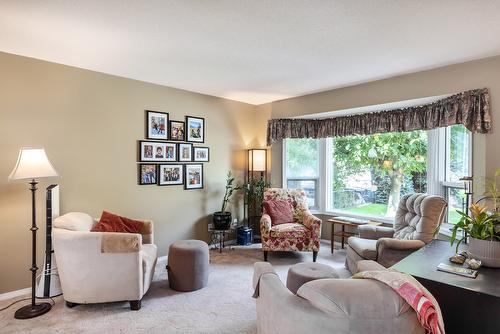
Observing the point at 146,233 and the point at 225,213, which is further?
the point at 225,213

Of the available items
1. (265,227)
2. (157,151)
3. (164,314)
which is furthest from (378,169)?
(164,314)

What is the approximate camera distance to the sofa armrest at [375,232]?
3.43 m

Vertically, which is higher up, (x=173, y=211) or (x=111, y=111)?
(x=111, y=111)

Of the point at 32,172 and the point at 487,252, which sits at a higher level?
the point at 32,172

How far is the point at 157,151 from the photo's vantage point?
393cm

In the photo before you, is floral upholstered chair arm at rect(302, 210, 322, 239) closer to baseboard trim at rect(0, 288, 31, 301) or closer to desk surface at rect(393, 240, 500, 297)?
desk surface at rect(393, 240, 500, 297)

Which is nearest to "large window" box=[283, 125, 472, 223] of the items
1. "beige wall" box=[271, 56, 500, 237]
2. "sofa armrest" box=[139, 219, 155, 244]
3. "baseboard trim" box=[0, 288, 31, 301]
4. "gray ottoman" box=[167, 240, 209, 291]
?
"beige wall" box=[271, 56, 500, 237]

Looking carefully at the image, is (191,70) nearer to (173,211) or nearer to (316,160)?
(173,211)

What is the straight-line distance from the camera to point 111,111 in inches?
139

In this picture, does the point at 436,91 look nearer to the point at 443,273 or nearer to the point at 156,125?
the point at 443,273

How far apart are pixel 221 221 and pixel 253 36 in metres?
2.74

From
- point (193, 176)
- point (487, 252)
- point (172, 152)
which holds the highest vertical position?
point (172, 152)

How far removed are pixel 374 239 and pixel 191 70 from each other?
3.01 metres

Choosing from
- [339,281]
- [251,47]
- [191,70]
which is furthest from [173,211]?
[339,281]
